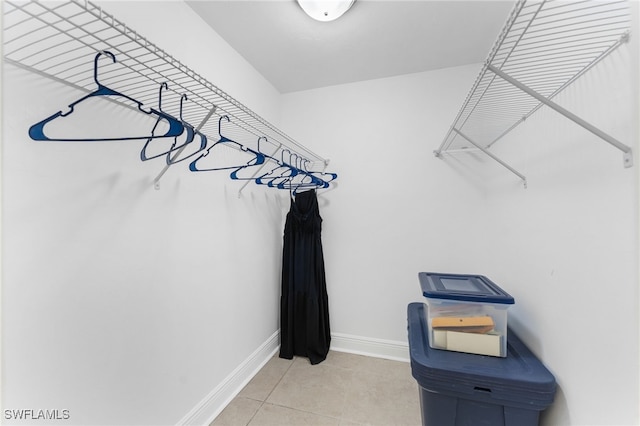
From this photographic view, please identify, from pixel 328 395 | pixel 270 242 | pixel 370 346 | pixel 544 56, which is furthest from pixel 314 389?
pixel 544 56

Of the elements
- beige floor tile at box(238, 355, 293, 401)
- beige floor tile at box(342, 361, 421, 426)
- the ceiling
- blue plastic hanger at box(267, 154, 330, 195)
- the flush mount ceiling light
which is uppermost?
the ceiling

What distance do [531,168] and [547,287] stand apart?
0.56 m

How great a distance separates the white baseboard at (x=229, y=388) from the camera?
4.72 ft

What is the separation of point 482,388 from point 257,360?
158 cm

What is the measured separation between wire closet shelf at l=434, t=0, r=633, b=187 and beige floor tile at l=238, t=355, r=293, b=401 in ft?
6.67

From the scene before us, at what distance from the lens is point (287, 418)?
151 cm

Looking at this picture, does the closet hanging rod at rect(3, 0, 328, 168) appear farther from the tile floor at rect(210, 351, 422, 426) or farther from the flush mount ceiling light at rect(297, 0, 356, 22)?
the tile floor at rect(210, 351, 422, 426)

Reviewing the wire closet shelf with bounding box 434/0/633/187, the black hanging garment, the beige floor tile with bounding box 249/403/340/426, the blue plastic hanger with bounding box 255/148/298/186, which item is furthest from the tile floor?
the wire closet shelf with bounding box 434/0/633/187

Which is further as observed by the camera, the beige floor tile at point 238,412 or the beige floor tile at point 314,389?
the beige floor tile at point 314,389

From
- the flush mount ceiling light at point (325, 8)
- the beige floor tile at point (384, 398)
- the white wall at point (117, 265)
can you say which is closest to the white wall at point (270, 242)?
the white wall at point (117, 265)

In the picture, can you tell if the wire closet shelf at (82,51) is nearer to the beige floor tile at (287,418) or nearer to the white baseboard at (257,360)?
the white baseboard at (257,360)

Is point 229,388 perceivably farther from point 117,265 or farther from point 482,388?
point 482,388

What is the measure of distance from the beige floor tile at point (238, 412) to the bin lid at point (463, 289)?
1.29 meters

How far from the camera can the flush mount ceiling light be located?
1321mm
